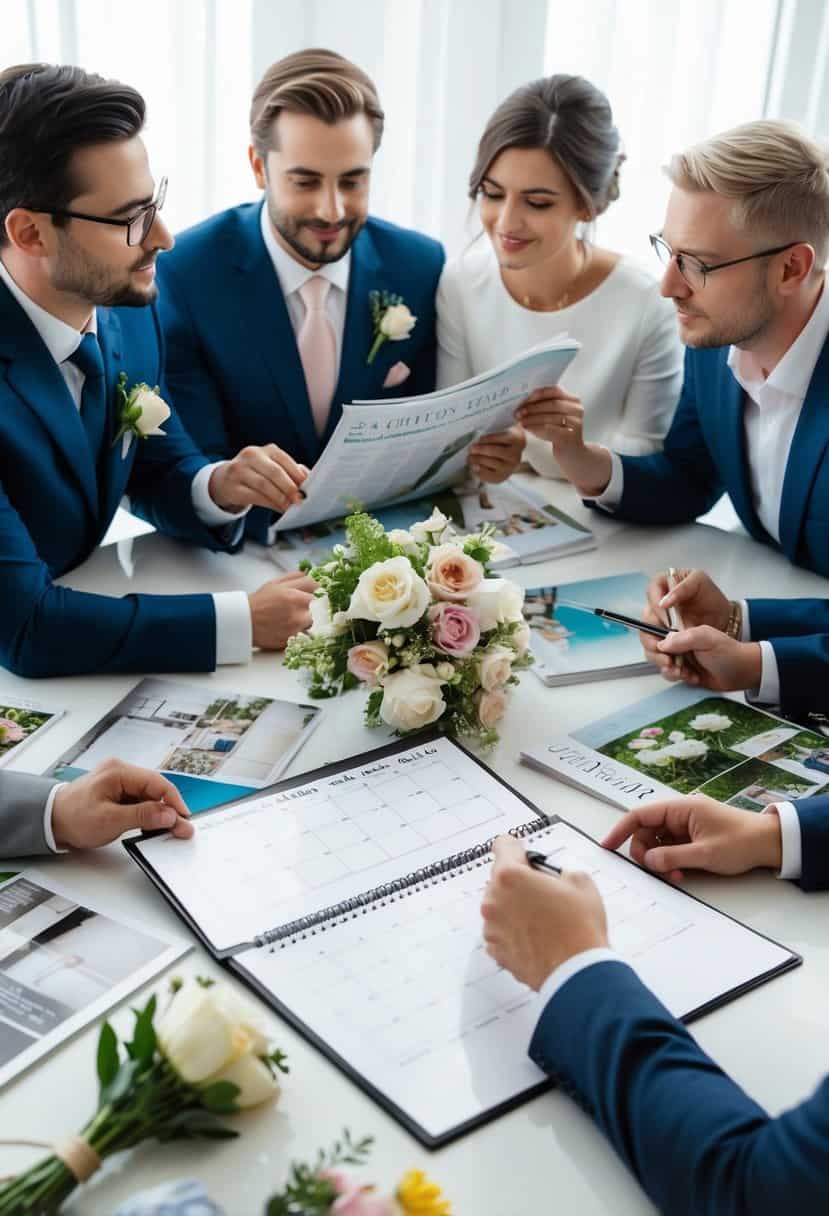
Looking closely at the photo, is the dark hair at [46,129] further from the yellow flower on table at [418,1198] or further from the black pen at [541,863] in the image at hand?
the yellow flower on table at [418,1198]

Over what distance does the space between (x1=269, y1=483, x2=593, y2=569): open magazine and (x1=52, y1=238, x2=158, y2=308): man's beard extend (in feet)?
1.62

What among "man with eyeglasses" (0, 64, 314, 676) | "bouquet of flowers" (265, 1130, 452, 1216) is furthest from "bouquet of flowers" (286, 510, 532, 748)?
"bouquet of flowers" (265, 1130, 452, 1216)

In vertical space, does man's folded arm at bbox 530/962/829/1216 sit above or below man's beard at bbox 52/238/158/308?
below

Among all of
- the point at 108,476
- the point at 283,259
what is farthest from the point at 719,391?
the point at 108,476

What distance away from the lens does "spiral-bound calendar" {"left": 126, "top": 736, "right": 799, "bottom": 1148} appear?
1082mm

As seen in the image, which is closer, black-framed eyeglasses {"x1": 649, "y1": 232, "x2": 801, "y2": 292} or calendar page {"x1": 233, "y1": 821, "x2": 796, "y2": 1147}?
calendar page {"x1": 233, "y1": 821, "x2": 796, "y2": 1147}

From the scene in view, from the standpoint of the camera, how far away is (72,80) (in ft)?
5.94

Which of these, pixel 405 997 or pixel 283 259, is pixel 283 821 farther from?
pixel 283 259

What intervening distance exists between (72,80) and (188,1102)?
4.82 feet

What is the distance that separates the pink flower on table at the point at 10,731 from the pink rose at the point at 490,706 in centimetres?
59

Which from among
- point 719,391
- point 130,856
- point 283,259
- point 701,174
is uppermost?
point 701,174

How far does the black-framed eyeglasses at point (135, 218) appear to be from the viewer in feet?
5.98

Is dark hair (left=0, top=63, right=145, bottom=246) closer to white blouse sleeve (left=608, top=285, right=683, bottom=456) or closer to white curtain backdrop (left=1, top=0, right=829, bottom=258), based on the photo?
white curtain backdrop (left=1, top=0, right=829, bottom=258)

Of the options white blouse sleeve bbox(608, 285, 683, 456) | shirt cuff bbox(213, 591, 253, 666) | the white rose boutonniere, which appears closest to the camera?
shirt cuff bbox(213, 591, 253, 666)
